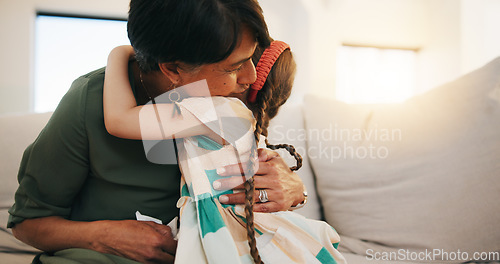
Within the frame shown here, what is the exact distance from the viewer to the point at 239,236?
728mm

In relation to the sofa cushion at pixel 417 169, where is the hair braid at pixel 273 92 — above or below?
above

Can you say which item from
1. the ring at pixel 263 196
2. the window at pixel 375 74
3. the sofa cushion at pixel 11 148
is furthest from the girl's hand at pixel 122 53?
the window at pixel 375 74

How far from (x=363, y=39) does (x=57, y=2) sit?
293 cm

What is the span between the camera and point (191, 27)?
24.7 inches

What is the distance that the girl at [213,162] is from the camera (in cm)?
67

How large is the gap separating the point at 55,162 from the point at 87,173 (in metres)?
0.07

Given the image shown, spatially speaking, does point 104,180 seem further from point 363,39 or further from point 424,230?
point 363,39

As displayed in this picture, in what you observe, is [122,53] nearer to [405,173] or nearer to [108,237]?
[108,237]

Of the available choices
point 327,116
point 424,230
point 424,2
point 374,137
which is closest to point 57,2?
point 327,116

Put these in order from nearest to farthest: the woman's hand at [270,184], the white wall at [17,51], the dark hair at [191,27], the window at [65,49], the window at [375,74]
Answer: the dark hair at [191,27] → the woman's hand at [270,184] → the white wall at [17,51] → the window at [65,49] → the window at [375,74]

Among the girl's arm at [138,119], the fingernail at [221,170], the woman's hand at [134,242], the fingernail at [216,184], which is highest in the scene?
the girl's arm at [138,119]

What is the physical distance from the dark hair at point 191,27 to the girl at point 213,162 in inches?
3.5

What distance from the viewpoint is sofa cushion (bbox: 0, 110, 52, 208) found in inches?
45.6

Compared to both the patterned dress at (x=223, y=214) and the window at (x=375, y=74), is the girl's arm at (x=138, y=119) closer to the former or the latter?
the patterned dress at (x=223, y=214)
